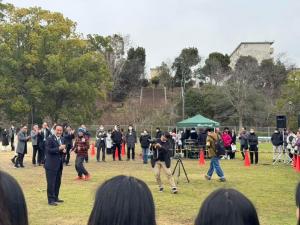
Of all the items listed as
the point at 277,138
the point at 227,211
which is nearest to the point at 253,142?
the point at 277,138

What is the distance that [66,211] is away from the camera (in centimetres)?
1078

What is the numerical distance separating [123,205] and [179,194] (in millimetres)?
11134

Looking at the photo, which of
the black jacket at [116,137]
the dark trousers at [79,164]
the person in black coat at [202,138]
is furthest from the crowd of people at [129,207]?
the person in black coat at [202,138]

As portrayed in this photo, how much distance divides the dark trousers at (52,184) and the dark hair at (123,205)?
9139 mm

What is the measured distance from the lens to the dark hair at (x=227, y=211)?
2.42m

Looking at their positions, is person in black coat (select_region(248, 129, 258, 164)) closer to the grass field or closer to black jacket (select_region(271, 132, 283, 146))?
black jacket (select_region(271, 132, 283, 146))

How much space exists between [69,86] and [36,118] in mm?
5747

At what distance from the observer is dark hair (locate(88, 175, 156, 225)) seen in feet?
7.96

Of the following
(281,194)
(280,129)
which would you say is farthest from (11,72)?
(281,194)

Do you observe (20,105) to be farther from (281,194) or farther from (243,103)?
(281,194)

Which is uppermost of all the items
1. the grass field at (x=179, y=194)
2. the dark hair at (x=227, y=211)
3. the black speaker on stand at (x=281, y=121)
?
the black speaker on stand at (x=281, y=121)

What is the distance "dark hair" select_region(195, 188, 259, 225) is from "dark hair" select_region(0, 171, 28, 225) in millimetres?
947

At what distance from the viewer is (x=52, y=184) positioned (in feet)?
37.7

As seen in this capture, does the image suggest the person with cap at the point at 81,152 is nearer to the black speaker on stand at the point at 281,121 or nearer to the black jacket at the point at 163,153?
the black jacket at the point at 163,153
